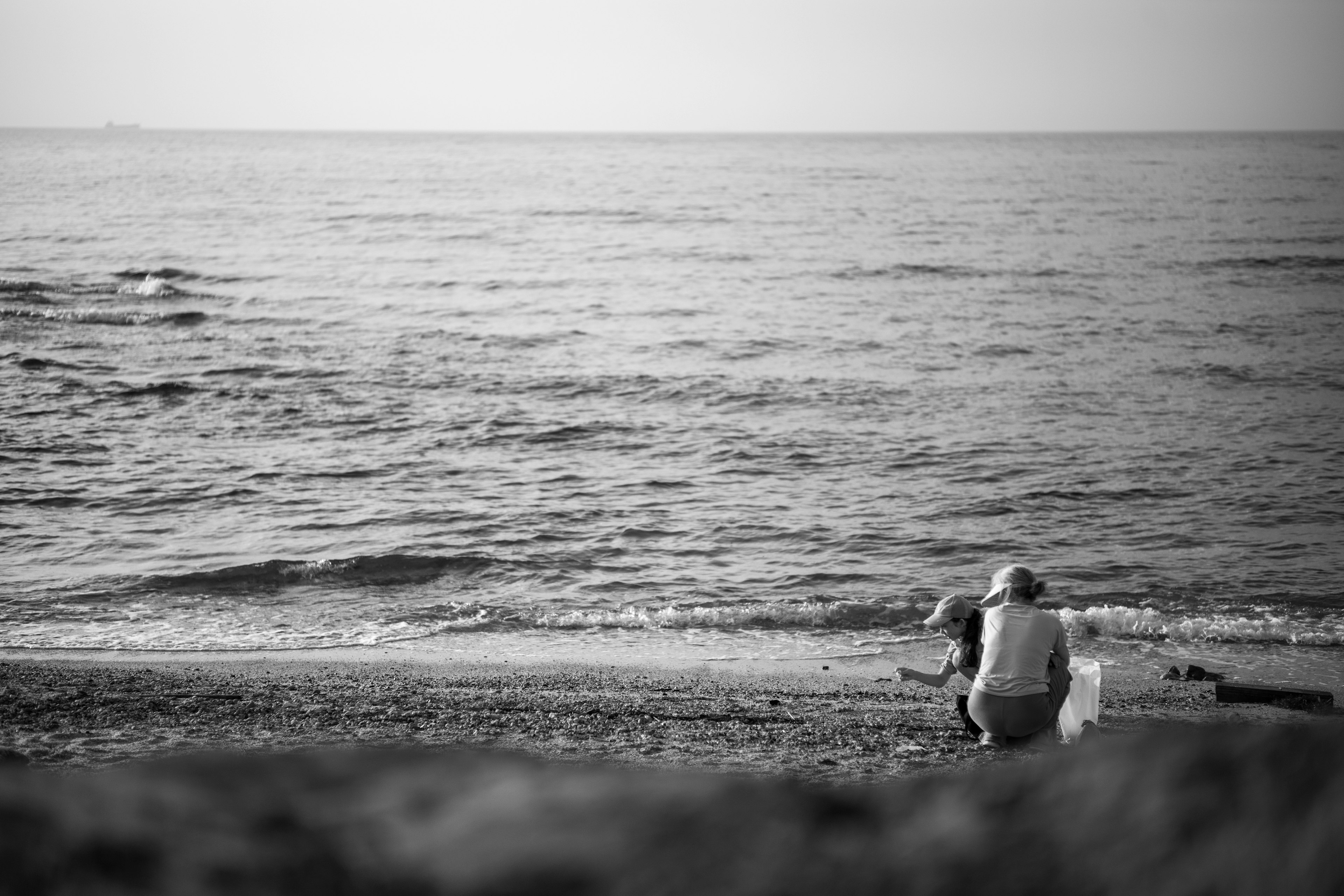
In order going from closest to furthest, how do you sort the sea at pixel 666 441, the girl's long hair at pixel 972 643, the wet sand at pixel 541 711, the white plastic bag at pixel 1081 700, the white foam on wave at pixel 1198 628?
the wet sand at pixel 541 711 < the white plastic bag at pixel 1081 700 < the girl's long hair at pixel 972 643 < the white foam on wave at pixel 1198 628 < the sea at pixel 666 441

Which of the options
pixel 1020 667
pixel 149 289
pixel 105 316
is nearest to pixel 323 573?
pixel 1020 667

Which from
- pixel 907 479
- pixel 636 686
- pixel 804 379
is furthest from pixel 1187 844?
pixel 804 379

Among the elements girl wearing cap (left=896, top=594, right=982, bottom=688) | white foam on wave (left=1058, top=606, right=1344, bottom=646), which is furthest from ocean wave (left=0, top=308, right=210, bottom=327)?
girl wearing cap (left=896, top=594, right=982, bottom=688)

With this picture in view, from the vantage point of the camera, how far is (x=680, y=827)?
68cm

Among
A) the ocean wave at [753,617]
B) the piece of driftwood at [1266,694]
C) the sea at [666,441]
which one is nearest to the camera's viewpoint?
the piece of driftwood at [1266,694]

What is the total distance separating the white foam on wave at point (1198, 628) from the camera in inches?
463

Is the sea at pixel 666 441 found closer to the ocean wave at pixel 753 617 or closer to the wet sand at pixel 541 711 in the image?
the ocean wave at pixel 753 617

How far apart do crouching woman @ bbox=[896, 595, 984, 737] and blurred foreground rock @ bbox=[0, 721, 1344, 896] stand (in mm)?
7768

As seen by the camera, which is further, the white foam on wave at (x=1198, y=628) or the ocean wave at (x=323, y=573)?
the ocean wave at (x=323, y=573)

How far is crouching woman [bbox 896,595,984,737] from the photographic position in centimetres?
823

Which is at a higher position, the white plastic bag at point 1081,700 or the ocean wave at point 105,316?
the ocean wave at point 105,316

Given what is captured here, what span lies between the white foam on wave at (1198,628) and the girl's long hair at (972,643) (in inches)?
160

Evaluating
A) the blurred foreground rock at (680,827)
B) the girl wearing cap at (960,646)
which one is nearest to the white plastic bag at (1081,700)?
the girl wearing cap at (960,646)

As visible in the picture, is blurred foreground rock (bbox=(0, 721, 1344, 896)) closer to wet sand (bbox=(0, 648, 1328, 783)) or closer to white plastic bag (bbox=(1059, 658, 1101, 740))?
wet sand (bbox=(0, 648, 1328, 783))
